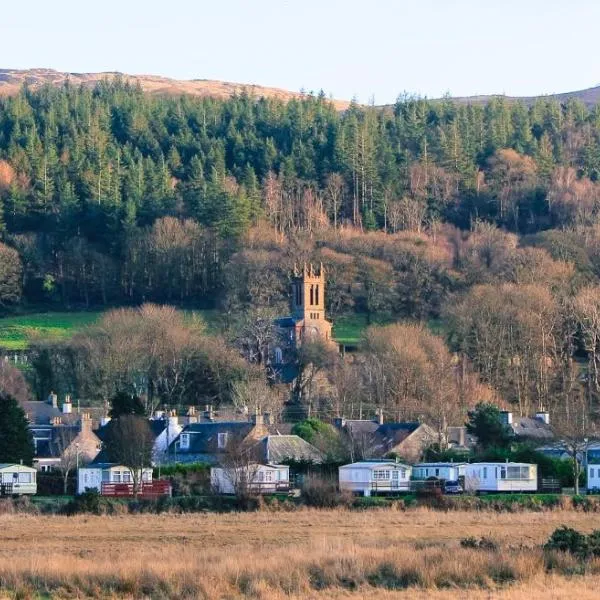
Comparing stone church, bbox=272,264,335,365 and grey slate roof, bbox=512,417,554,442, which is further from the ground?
stone church, bbox=272,264,335,365

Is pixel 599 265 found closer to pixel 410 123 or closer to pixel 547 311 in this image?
pixel 547 311

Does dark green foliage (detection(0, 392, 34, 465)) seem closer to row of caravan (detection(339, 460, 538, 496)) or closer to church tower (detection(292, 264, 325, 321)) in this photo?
row of caravan (detection(339, 460, 538, 496))

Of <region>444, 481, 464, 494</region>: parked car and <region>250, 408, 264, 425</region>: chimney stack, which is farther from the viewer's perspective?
<region>250, 408, 264, 425</region>: chimney stack

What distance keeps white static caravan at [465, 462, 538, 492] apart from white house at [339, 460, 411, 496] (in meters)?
2.70

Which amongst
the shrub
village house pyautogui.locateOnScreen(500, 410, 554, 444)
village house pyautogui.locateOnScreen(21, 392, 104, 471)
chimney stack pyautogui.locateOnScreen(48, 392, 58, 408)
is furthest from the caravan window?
the shrub

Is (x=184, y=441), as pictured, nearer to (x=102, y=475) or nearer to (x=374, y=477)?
(x=102, y=475)

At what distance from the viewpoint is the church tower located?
116 meters

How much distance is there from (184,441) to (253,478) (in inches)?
536

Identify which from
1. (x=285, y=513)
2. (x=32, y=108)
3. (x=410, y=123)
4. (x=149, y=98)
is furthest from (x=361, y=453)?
(x=149, y=98)

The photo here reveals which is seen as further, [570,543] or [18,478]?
[18,478]

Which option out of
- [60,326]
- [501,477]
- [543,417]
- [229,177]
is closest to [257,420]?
[501,477]

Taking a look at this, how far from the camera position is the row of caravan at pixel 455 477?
221ft

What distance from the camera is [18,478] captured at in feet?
228

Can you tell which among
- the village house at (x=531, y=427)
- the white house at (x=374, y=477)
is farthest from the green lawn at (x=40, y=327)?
the white house at (x=374, y=477)
